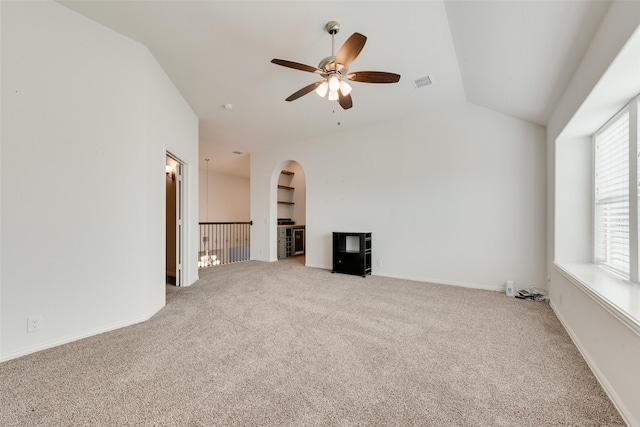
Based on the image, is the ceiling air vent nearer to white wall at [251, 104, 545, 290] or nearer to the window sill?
white wall at [251, 104, 545, 290]

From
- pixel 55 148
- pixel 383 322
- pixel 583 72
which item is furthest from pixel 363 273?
pixel 55 148

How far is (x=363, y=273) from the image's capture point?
15.3 ft

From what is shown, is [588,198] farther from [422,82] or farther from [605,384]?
[422,82]

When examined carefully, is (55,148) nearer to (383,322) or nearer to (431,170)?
(383,322)

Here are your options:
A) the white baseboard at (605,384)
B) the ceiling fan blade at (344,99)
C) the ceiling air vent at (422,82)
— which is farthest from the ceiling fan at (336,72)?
the white baseboard at (605,384)

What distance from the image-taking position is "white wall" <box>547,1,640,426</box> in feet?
4.76

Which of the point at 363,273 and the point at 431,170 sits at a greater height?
the point at 431,170

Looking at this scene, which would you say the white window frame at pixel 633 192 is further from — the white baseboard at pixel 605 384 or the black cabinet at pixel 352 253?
the black cabinet at pixel 352 253

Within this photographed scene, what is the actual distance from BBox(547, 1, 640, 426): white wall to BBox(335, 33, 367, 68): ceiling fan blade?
1530mm

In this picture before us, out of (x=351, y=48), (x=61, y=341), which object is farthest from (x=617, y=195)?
(x=61, y=341)

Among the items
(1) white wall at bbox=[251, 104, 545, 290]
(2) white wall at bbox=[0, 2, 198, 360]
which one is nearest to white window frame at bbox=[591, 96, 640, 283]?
(1) white wall at bbox=[251, 104, 545, 290]

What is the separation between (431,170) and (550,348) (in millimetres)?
2872

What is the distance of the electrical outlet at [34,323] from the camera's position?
6.84 ft

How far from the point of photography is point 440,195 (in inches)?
167
